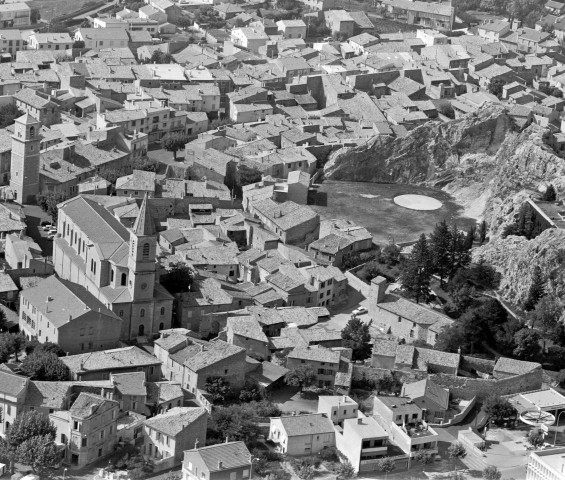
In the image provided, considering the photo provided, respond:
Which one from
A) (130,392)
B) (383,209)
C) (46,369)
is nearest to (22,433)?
(46,369)

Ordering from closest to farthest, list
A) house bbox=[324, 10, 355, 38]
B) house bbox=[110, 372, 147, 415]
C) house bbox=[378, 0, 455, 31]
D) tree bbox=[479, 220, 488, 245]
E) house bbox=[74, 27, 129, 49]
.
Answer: house bbox=[110, 372, 147, 415]
tree bbox=[479, 220, 488, 245]
house bbox=[74, 27, 129, 49]
house bbox=[324, 10, 355, 38]
house bbox=[378, 0, 455, 31]

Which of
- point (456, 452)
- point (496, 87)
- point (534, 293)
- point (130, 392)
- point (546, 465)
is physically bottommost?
point (456, 452)

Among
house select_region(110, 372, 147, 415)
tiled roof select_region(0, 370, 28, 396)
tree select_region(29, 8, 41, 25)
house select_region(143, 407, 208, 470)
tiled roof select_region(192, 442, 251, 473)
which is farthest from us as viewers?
tree select_region(29, 8, 41, 25)

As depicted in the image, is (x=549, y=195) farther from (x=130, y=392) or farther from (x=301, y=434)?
(x=130, y=392)

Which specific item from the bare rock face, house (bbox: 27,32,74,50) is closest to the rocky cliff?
the bare rock face

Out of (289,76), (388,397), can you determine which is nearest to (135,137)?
(289,76)

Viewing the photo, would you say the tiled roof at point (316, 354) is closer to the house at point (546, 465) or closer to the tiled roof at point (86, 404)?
the tiled roof at point (86, 404)

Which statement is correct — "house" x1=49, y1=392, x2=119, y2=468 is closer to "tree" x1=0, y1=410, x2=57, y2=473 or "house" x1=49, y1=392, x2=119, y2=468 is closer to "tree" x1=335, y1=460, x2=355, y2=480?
"tree" x1=0, y1=410, x2=57, y2=473
